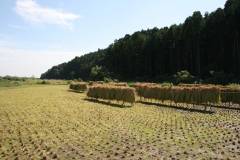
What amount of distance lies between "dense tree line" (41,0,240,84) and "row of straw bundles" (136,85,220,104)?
21.1 metres

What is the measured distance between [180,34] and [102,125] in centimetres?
6517

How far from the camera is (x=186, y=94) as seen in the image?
37219 mm

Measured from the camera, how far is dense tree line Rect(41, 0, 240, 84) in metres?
71.1

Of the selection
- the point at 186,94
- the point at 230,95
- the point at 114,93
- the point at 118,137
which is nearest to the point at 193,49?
the point at 114,93

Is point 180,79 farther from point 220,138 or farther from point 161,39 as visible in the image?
point 220,138

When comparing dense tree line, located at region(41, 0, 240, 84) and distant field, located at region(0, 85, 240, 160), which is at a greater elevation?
dense tree line, located at region(41, 0, 240, 84)

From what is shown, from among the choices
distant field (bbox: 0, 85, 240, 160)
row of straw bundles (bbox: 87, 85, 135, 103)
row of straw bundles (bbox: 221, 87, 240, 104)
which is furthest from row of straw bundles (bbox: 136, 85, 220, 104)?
distant field (bbox: 0, 85, 240, 160)

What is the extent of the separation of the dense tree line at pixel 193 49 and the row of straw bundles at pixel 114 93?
22393 millimetres

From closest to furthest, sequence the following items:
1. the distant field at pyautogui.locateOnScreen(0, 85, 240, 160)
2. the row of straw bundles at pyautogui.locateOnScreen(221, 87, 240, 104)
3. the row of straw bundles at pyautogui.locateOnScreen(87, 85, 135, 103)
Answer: the distant field at pyautogui.locateOnScreen(0, 85, 240, 160), the row of straw bundles at pyautogui.locateOnScreen(221, 87, 240, 104), the row of straw bundles at pyautogui.locateOnScreen(87, 85, 135, 103)

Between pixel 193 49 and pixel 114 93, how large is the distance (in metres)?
47.1

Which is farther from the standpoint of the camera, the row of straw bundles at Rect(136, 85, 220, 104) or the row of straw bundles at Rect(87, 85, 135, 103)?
the row of straw bundles at Rect(87, 85, 135, 103)

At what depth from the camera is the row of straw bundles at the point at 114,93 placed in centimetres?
3938

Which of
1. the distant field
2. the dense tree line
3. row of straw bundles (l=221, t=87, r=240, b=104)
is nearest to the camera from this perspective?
the distant field

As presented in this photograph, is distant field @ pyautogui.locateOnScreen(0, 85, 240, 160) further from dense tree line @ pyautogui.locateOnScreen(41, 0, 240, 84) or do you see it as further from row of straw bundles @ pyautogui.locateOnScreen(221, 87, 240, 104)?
dense tree line @ pyautogui.locateOnScreen(41, 0, 240, 84)
